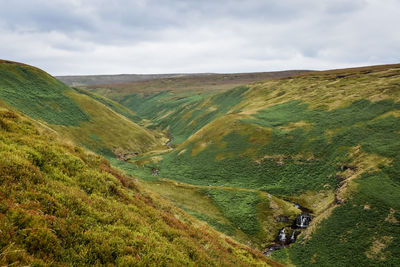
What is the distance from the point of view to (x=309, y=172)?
52844mm

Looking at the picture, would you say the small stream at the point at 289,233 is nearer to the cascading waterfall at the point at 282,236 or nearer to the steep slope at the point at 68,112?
the cascading waterfall at the point at 282,236

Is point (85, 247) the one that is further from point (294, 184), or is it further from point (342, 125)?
point (342, 125)

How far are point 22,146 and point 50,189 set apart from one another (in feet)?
14.9

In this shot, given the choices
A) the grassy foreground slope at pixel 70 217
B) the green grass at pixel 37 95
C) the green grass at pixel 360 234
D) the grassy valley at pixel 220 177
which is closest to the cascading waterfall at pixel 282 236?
the grassy valley at pixel 220 177

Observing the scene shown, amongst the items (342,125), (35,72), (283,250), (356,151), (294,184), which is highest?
(35,72)

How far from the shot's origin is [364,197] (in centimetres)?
3666

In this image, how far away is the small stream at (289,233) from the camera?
35.6 metres

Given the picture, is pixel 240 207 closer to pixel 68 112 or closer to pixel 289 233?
pixel 289 233

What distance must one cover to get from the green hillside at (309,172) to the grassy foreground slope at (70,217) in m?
24.6

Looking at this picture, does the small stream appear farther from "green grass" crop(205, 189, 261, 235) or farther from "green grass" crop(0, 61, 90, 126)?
"green grass" crop(0, 61, 90, 126)

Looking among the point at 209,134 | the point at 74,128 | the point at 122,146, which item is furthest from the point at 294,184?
the point at 74,128

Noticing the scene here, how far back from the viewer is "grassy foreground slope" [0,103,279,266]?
822 cm

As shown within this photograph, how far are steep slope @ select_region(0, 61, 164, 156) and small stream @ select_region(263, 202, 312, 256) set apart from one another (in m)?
63.3

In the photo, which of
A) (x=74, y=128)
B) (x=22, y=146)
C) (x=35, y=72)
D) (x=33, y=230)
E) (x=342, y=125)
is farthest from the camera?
(x=35, y=72)
